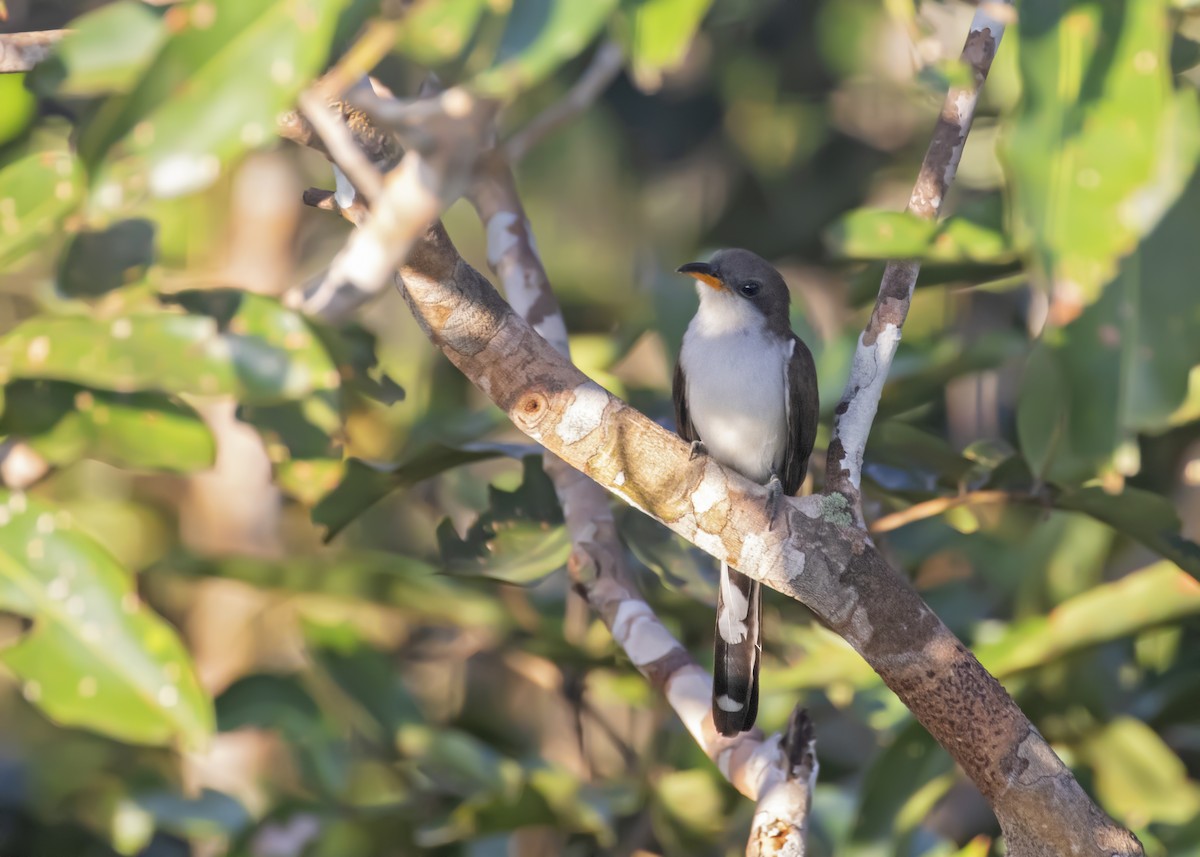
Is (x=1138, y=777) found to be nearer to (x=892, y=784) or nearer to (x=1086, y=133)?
(x=892, y=784)

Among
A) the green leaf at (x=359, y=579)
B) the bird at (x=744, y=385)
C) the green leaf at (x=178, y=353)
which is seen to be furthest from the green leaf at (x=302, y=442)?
the bird at (x=744, y=385)

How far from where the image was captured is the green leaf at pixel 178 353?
2916 millimetres

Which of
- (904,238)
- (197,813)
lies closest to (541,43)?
(904,238)

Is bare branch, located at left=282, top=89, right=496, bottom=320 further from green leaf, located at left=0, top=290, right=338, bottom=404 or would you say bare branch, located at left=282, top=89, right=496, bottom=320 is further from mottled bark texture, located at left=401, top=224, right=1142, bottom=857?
green leaf, located at left=0, top=290, right=338, bottom=404

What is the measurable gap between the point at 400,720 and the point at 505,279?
158 centimetres

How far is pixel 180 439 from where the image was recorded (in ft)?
10.7

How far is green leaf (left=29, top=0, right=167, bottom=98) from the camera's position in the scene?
166 cm

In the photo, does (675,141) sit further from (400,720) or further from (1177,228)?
(1177,228)

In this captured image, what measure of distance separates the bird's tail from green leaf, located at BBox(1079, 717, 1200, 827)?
1.25 metres

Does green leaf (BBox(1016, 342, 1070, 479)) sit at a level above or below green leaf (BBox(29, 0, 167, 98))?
below

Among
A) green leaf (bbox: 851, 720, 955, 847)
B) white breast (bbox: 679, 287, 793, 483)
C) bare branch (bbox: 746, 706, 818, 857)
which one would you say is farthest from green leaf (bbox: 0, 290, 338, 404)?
green leaf (bbox: 851, 720, 955, 847)

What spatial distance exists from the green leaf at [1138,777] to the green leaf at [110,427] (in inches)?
114

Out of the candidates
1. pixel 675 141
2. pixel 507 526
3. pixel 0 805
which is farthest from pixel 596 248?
pixel 0 805

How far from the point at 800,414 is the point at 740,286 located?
0.63 m
